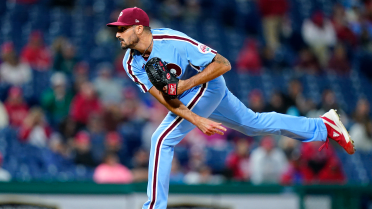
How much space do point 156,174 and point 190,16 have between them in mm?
8292

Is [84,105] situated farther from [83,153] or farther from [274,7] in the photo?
[274,7]

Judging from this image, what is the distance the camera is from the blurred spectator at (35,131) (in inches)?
313

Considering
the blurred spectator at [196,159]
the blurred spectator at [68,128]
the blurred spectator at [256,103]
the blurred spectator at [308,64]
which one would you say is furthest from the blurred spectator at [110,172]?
the blurred spectator at [308,64]

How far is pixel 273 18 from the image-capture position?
12.6 m

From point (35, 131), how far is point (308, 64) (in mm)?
6862

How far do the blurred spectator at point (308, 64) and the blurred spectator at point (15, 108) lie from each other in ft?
21.3

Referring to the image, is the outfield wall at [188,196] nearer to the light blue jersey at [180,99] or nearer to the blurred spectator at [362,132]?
the light blue jersey at [180,99]

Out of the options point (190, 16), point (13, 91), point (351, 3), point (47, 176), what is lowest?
point (47, 176)

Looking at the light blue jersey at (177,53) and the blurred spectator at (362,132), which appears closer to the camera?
the light blue jersey at (177,53)

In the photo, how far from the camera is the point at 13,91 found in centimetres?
856

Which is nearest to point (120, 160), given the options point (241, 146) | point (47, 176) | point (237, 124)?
point (47, 176)

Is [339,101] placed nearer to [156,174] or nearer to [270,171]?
[270,171]

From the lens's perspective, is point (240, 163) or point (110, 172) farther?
point (240, 163)

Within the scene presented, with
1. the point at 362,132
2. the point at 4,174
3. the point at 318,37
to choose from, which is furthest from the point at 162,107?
the point at 318,37
